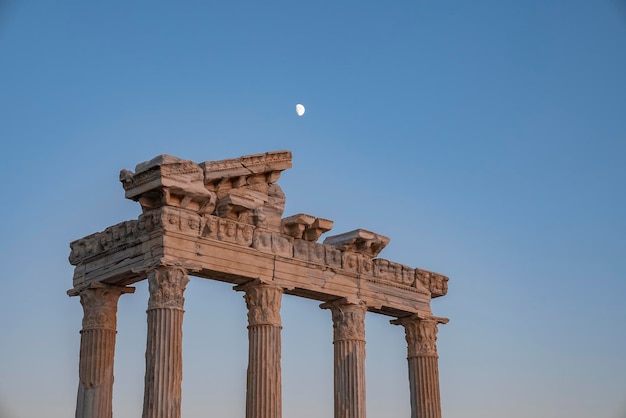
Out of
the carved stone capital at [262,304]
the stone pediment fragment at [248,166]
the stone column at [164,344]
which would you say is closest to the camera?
the stone column at [164,344]

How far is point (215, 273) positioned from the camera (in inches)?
1187

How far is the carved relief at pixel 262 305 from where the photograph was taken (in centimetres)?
3078

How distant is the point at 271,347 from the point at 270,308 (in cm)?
116

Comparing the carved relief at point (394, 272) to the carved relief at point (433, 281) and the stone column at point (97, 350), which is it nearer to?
the carved relief at point (433, 281)

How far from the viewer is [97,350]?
99.5ft

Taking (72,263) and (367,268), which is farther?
(367,268)

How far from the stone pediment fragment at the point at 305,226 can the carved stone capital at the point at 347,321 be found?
251 cm

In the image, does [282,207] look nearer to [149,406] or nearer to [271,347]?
[271,347]

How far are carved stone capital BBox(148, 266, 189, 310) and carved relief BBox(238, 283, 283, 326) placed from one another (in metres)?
2.91

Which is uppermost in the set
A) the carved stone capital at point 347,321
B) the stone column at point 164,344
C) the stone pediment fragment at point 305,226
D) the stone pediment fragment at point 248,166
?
the stone pediment fragment at point 248,166

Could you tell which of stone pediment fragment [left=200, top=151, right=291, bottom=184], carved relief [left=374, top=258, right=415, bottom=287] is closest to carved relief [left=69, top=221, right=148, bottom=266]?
stone pediment fragment [left=200, top=151, right=291, bottom=184]

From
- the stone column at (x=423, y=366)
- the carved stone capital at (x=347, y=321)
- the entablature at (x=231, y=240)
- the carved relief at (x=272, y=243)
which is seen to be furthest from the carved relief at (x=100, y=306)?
Answer: the stone column at (x=423, y=366)

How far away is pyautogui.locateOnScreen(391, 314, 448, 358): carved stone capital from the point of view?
36.5m

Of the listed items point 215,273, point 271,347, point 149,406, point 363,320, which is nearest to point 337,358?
point 363,320
